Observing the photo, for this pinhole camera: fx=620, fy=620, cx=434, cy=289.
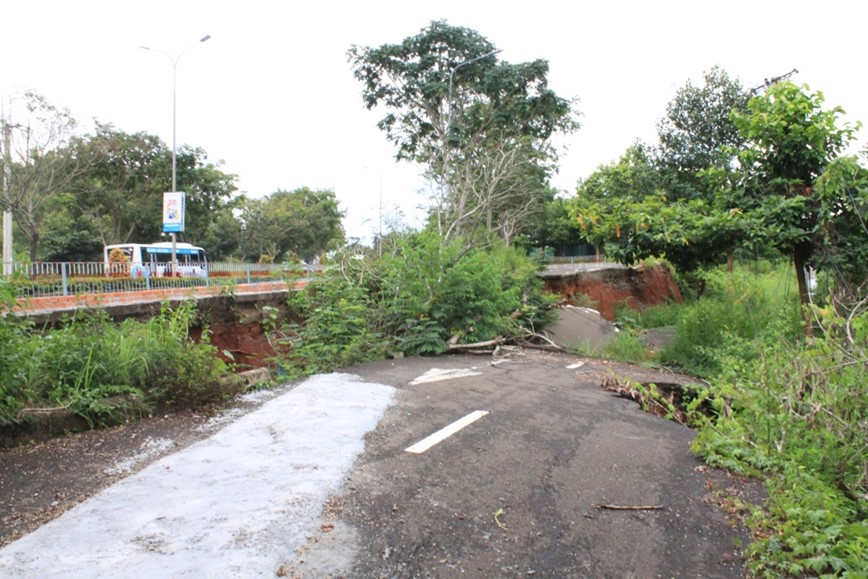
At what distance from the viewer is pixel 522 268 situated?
13.8 metres

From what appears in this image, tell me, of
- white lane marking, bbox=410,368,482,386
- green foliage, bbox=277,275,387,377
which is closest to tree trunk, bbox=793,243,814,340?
white lane marking, bbox=410,368,482,386

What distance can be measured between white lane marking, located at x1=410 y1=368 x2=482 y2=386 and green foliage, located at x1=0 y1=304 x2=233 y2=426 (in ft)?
7.40

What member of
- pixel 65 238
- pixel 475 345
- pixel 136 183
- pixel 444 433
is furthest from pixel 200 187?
pixel 444 433

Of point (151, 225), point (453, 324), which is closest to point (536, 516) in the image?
point (453, 324)

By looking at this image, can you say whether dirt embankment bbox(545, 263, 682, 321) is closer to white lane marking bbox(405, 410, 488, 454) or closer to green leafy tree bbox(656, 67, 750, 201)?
green leafy tree bbox(656, 67, 750, 201)

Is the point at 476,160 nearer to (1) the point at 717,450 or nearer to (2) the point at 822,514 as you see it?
(1) the point at 717,450

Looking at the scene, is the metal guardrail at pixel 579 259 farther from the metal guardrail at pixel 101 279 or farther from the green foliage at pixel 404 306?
the green foliage at pixel 404 306

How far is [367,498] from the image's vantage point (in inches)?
138

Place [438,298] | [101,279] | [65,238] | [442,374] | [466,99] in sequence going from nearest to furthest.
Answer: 1. [442,374]
2. [438,298]
3. [101,279]
4. [466,99]
5. [65,238]

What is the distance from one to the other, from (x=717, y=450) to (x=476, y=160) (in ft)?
48.1

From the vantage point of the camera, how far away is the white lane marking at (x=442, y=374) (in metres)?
7.23

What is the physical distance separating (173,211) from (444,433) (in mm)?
22250

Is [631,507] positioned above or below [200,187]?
below

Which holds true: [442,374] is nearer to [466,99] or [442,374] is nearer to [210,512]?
[210,512]
